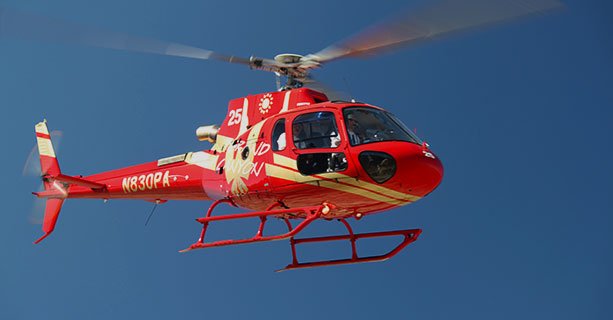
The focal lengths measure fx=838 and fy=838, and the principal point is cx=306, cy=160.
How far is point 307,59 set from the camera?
11320 mm

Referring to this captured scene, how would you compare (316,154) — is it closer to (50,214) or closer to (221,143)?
(221,143)

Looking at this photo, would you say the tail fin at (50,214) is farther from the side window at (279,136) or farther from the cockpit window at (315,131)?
the cockpit window at (315,131)

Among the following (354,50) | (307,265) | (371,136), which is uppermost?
(354,50)

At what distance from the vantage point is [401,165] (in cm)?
963

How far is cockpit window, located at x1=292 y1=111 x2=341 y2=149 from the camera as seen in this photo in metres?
9.91

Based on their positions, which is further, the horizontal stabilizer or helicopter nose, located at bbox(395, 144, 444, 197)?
the horizontal stabilizer

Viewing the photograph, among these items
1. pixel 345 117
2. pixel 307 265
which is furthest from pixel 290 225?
pixel 345 117

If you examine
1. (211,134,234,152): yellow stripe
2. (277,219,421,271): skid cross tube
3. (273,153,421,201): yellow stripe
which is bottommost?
(277,219,421,271): skid cross tube

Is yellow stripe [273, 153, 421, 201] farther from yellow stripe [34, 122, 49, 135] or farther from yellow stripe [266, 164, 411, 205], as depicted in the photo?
yellow stripe [34, 122, 49, 135]

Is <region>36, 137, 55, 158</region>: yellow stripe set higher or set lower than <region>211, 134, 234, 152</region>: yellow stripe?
higher

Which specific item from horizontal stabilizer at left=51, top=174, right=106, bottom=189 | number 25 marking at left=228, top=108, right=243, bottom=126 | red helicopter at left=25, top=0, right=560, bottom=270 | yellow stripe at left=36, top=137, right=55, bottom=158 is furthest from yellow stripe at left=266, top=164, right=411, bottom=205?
yellow stripe at left=36, top=137, right=55, bottom=158

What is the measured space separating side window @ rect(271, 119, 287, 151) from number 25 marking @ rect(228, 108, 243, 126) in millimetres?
1297

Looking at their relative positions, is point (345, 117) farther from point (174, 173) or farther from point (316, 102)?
point (174, 173)

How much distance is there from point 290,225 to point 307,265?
2.08 feet
